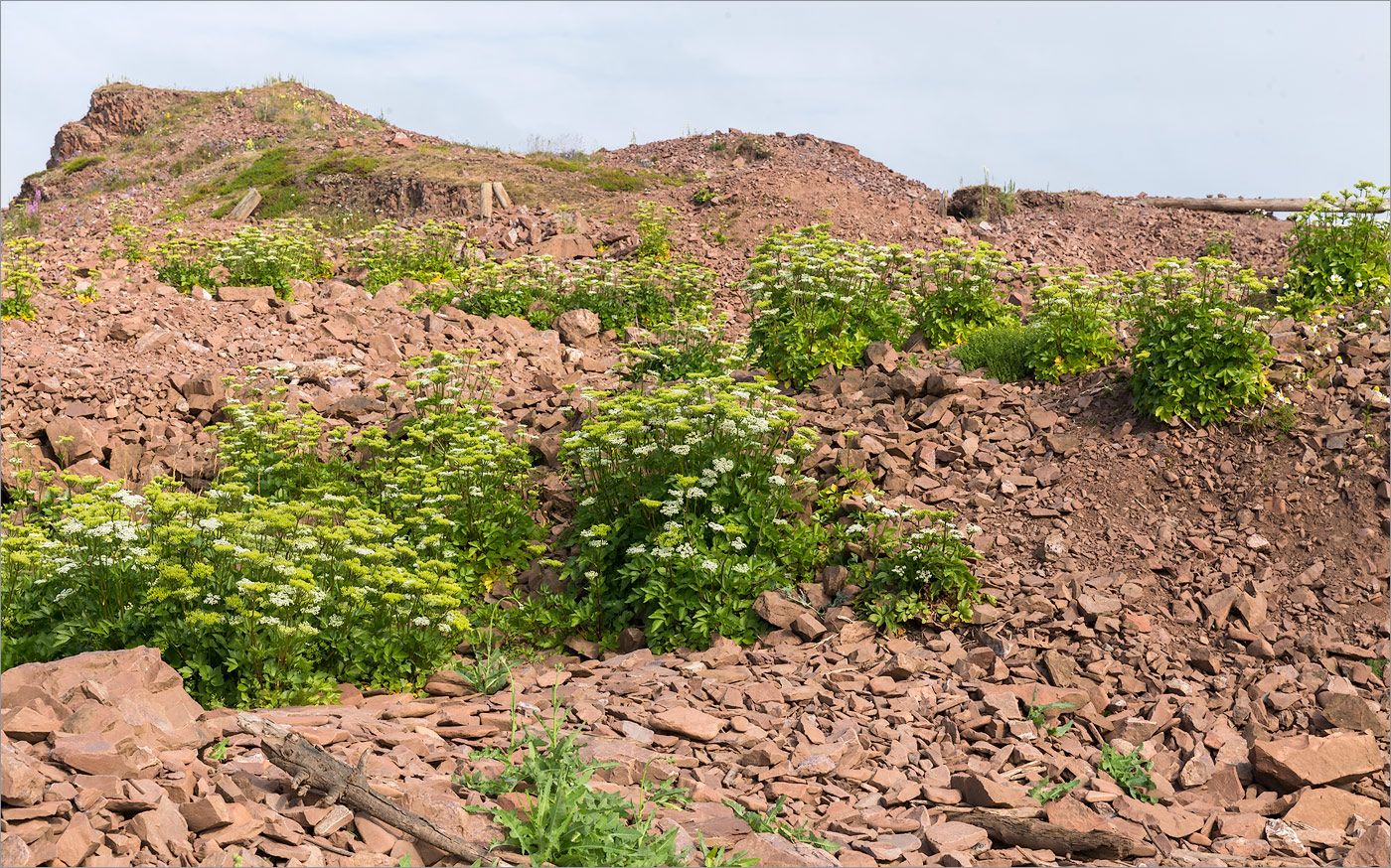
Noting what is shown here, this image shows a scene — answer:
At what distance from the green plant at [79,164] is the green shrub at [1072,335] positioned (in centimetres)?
3332

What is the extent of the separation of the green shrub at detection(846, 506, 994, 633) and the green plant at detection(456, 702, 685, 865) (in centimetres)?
264

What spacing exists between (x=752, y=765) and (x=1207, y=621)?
11.0ft

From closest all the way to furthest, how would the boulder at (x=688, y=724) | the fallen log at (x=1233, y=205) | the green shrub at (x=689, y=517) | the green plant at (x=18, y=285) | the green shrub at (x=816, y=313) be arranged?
the boulder at (x=688, y=724), the green shrub at (x=689, y=517), the green shrub at (x=816, y=313), the green plant at (x=18, y=285), the fallen log at (x=1233, y=205)

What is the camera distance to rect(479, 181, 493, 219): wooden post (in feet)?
64.3

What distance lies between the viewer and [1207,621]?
21.2 ft

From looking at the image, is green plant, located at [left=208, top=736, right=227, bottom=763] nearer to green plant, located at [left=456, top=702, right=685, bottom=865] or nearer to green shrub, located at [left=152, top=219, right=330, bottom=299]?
green plant, located at [left=456, top=702, right=685, bottom=865]

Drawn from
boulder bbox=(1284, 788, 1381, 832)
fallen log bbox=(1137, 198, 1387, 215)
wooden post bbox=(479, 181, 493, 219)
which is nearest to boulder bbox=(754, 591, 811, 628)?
boulder bbox=(1284, 788, 1381, 832)

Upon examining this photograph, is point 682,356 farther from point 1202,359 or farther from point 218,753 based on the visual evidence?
point 218,753

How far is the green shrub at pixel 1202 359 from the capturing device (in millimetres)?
7703

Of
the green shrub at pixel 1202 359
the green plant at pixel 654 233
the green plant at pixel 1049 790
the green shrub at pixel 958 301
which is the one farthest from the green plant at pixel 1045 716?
the green plant at pixel 654 233

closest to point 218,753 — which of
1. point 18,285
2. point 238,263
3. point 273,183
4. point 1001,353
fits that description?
point 1001,353

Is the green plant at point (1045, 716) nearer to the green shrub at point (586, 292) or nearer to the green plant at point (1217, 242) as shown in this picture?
the green shrub at point (586, 292)

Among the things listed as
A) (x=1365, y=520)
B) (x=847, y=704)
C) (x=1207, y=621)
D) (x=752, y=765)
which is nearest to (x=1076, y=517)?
(x=1207, y=621)

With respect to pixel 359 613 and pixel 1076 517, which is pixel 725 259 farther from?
pixel 359 613
